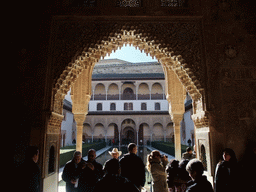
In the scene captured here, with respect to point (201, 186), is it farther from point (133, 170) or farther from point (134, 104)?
point (134, 104)

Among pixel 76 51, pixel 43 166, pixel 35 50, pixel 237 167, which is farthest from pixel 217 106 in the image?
pixel 35 50

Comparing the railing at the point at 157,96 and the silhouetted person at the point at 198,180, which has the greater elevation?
the railing at the point at 157,96

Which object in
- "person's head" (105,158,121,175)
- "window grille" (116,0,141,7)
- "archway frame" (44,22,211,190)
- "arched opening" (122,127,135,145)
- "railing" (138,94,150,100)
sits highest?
"railing" (138,94,150,100)

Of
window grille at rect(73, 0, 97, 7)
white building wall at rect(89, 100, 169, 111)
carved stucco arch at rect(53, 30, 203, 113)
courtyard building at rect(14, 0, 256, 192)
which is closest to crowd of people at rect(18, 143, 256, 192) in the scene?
courtyard building at rect(14, 0, 256, 192)

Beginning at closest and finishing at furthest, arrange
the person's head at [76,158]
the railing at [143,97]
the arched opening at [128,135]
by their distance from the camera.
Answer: the person's head at [76,158] < the railing at [143,97] < the arched opening at [128,135]

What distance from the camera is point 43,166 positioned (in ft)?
12.4

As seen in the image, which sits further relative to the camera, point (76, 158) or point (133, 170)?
point (76, 158)

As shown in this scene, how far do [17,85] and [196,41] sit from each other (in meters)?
4.06

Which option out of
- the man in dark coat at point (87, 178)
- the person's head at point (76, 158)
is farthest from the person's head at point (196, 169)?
the person's head at point (76, 158)

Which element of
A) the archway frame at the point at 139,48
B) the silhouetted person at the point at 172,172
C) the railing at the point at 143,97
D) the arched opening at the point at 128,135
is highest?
the railing at the point at 143,97

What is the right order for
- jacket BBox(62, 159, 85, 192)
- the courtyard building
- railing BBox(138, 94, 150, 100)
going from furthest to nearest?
1. railing BBox(138, 94, 150, 100)
2. the courtyard building
3. jacket BBox(62, 159, 85, 192)

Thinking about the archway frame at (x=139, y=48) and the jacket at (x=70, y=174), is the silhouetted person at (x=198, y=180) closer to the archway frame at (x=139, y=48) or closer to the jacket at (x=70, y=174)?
the jacket at (x=70, y=174)

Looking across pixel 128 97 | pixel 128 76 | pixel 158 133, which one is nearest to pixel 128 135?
pixel 158 133

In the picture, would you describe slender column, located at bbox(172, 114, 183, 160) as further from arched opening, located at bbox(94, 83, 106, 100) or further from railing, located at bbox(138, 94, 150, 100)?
arched opening, located at bbox(94, 83, 106, 100)
